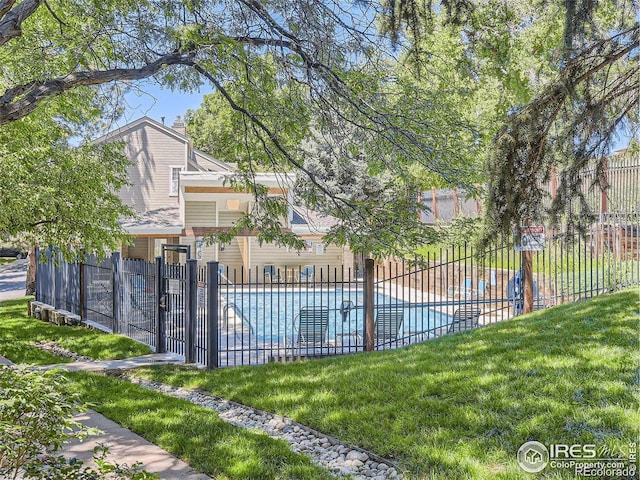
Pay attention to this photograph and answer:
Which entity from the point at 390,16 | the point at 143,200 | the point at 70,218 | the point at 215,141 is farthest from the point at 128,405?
the point at 215,141

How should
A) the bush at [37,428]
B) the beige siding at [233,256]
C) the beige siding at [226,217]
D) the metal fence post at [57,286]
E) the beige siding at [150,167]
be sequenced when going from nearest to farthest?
the bush at [37,428] → the metal fence post at [57,286] → the beige siding at [150,167] → the beige siding at [226,217] → the beige siding at [233,256]

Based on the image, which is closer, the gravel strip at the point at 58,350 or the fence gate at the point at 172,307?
the fence gate at the point at 172,307

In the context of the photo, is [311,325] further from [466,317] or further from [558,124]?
[558,124]

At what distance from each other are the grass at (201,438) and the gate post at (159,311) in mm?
2687

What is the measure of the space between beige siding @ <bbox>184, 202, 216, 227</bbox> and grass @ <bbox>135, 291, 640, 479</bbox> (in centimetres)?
1472

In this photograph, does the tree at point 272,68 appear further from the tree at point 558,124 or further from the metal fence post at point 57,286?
the metal fence post at point 57,286

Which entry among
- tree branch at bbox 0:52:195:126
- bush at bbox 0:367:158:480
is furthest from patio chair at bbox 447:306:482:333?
bush at bbox 0:367:158:480

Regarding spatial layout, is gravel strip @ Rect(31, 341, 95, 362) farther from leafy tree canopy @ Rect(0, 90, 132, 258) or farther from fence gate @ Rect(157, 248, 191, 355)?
leafy tree canopy @ Rect(0, 90, 132, 258)

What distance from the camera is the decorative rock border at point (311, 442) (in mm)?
4094

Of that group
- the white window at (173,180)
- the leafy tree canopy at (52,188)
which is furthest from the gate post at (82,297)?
the white window at (173,180)

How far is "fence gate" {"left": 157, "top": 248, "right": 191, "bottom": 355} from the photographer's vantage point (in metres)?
9.05

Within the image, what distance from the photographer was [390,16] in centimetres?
528

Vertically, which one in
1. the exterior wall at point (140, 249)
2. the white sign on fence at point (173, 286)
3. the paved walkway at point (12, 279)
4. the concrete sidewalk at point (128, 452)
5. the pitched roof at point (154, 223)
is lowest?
the paved walkway at point (12, 279)

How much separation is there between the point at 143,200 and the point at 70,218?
14137mm
